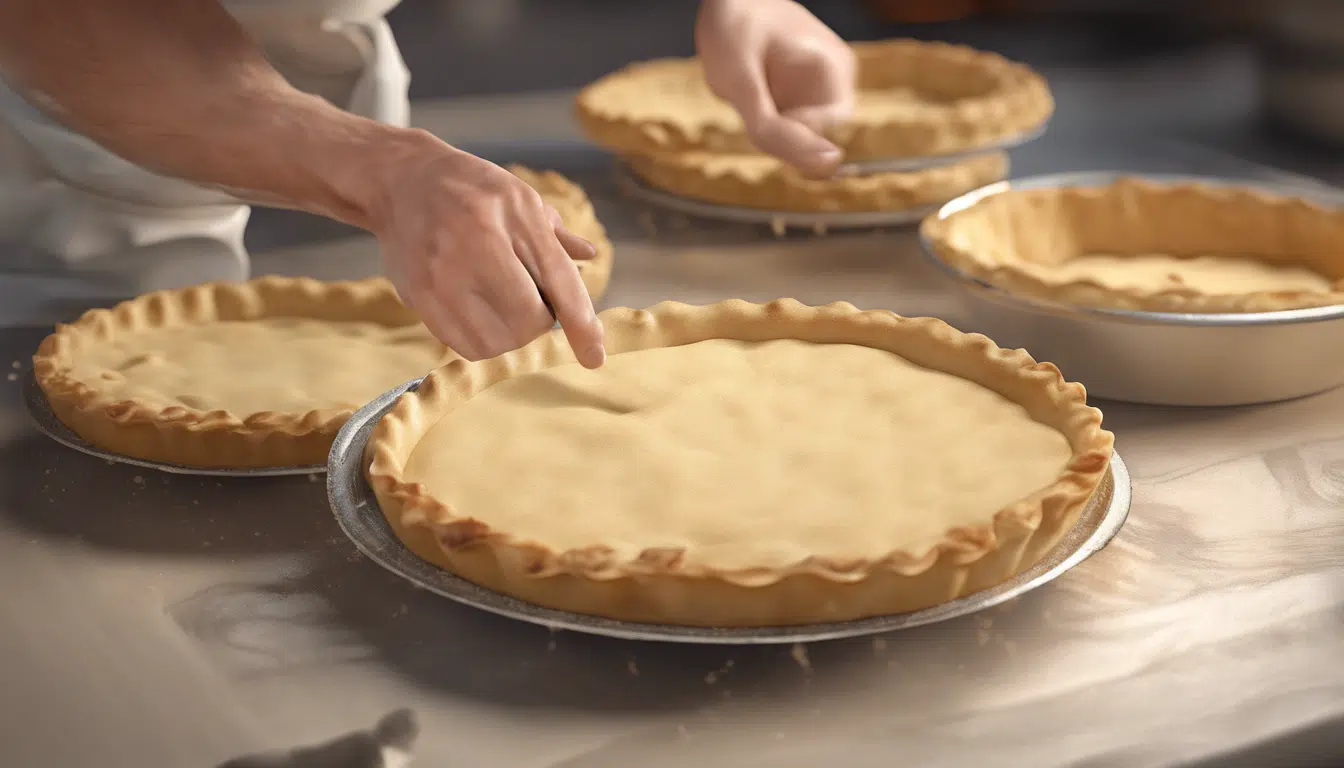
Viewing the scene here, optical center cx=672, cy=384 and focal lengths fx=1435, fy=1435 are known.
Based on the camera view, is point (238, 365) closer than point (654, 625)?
No

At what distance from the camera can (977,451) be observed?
118 cm

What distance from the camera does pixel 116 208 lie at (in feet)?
5.82

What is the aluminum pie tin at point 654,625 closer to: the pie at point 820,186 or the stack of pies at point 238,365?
the stack of pies at point 238,365

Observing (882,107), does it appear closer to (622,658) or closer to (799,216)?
(799,216)

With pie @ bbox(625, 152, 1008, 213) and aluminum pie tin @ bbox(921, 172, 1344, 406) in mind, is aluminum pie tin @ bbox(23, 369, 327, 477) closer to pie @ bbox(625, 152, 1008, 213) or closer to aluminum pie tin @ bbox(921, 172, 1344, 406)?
aluminum pie tin @ bbox(921, 172, 1344, 406)

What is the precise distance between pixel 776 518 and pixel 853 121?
0.93 metres

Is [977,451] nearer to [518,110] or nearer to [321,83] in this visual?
[321,83]

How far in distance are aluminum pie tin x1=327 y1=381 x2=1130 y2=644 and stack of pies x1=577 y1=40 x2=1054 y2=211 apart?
0.83 metres

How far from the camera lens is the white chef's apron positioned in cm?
173

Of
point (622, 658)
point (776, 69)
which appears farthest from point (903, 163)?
point (622, 658)

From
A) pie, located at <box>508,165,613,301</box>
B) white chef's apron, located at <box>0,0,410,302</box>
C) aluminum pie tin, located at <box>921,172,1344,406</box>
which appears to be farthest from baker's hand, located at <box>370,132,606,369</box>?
white chef's apron, located at <box>0,0,410,302</box>

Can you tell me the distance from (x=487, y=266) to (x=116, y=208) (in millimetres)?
824

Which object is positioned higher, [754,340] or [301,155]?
[301,155]

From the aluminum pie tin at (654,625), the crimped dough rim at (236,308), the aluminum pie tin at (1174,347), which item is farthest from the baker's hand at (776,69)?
the aluminum pie tin at (654,625)
